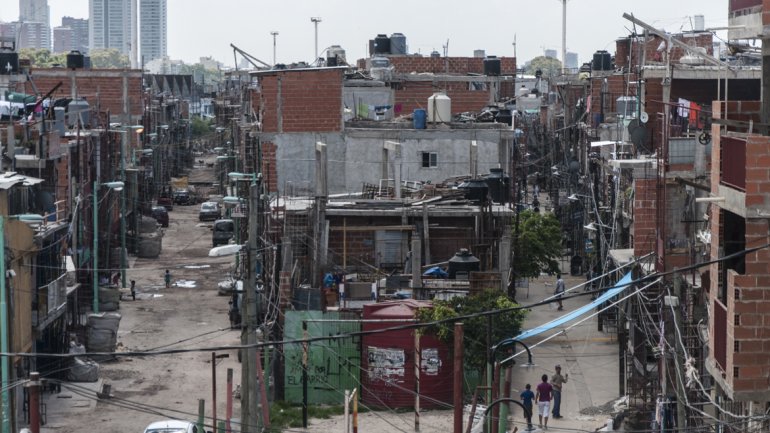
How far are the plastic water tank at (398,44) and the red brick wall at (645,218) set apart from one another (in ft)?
156

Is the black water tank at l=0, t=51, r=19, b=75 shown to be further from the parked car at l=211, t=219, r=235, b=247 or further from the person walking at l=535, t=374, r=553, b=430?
the person walking at l=535, t=374, r=553, b=430

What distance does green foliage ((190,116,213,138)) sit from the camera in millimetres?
150000

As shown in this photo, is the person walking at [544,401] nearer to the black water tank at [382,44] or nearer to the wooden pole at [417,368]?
the wooden pole at [417,368]

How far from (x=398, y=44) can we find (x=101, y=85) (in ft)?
51.5

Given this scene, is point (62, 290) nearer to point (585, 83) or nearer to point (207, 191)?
point (585, 83)

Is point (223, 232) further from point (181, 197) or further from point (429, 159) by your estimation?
point (181, 197)

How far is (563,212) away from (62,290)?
35.9 m

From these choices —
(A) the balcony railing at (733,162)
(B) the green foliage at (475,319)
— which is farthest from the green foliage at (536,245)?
(A) the balcony railing at (733,162)

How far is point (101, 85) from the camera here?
78.8m

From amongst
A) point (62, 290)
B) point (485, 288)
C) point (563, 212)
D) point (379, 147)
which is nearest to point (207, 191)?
point (563, 212)

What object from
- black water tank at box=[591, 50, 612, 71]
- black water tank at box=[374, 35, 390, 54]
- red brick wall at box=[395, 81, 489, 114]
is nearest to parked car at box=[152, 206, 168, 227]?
black water tank at box=[374, 35, 390, 54]

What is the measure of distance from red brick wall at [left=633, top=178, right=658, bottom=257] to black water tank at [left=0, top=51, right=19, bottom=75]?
34233 mm

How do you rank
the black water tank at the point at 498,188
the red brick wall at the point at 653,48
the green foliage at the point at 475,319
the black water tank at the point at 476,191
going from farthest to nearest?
1. the red brick wall at the point at 653,48
2. the black water tank at the point at 498,188
3. the black water tank at the point at 476,191
4. the green foliage at the point at 475,319

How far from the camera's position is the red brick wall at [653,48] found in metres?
54.3
